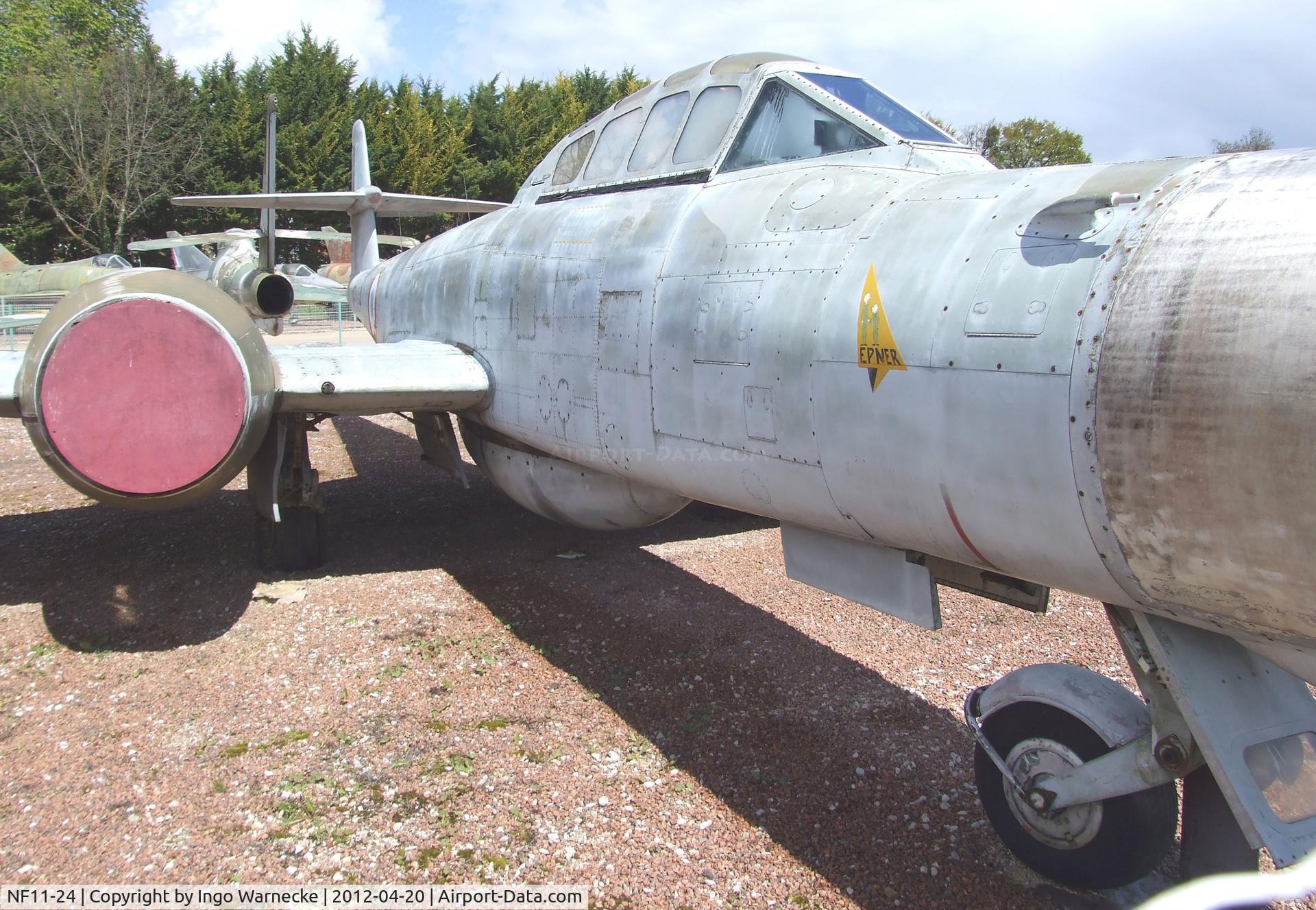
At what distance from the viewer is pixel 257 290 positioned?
13766 mm

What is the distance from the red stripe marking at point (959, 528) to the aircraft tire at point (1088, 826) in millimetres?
686

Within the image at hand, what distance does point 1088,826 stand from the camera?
2734 millimetres

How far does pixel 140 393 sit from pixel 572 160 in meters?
2.81

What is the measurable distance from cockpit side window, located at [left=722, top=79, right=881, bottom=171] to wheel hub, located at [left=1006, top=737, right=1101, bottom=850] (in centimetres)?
243

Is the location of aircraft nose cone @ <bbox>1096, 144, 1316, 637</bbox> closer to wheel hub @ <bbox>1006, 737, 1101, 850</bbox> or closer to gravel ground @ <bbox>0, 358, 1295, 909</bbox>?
wheel hub @ <bbox>1006, 737, 1101, 850</bbox>

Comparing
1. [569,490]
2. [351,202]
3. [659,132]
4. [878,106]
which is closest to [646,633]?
[569,490]

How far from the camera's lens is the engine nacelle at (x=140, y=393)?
4.12 m

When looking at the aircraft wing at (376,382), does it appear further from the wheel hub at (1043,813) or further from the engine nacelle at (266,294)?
the engine nacelle at (266,294)

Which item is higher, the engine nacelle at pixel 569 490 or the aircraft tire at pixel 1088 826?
the engine nacelle at pixel 569 490

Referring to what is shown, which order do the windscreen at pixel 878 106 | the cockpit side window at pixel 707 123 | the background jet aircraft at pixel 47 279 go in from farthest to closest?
1. the background jet aircraft at pixel 47 279
2. the cockpit side window at pixel 707 123
3. the windscreen at pixel 878 106

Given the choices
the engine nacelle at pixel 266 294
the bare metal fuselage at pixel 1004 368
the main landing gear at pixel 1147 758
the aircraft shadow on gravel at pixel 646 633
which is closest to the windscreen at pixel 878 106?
the bare metal fuselage at pixel 1004 368

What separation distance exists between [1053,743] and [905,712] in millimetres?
1289

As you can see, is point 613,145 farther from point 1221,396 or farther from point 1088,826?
point 1088,826

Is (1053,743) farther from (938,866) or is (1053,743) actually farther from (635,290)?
(635,290)
